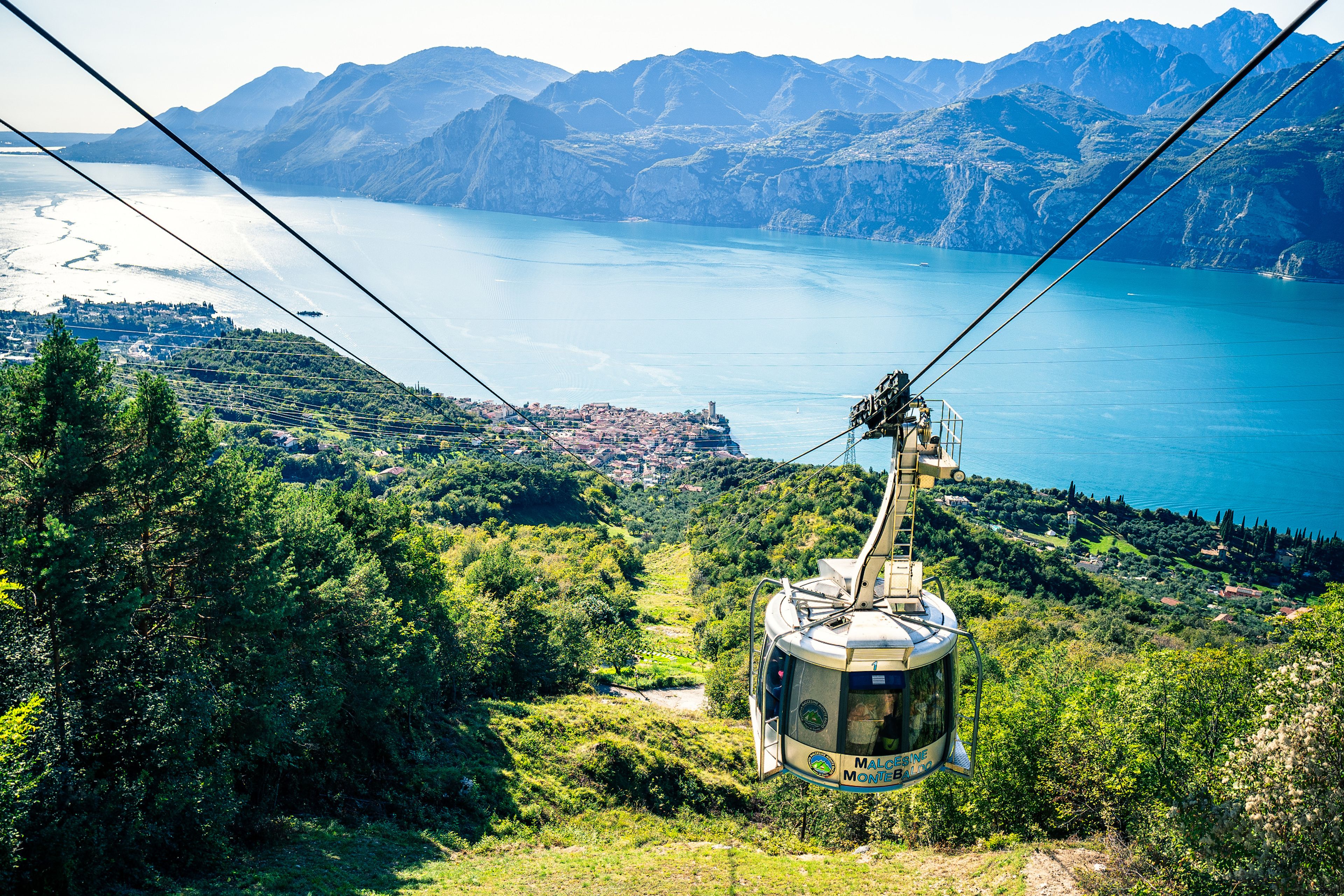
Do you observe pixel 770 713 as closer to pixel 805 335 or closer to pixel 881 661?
pixel 881 661

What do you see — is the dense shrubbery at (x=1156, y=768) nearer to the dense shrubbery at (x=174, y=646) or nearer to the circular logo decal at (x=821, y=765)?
the circular logo decal at (x=821, y=765)

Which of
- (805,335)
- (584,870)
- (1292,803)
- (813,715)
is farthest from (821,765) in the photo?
(805,335)

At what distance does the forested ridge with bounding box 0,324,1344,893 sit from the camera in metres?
9.41

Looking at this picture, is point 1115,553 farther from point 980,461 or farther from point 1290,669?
point 1290,669

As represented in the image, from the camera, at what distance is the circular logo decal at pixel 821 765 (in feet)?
23.9

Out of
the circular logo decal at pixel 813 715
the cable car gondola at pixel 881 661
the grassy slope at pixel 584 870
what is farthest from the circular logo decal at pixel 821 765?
the grassy slope at pixel 584 870

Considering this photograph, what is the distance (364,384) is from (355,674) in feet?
213

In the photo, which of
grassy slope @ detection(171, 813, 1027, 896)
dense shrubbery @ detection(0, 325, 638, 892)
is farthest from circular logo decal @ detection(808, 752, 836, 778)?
dense shrubbery @ detection(0, 325, 638, 892)

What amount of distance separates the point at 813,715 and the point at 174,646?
9.92 m

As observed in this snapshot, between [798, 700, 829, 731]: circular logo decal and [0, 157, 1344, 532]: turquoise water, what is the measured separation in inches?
2369

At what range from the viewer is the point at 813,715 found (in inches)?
287

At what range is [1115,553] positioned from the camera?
182 ft

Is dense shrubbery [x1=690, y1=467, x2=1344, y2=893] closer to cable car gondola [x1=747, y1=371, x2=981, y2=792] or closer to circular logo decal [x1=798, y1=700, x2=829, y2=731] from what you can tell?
cable car gondola [x1=747, y1=371, x2=981, y2=792]

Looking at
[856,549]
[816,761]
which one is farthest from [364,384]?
[816,761]
